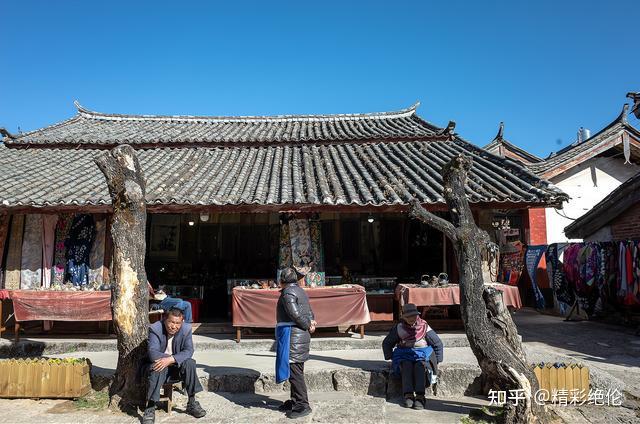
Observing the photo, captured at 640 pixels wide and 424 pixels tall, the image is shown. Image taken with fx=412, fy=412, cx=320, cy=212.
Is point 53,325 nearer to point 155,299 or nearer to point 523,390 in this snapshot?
point 155,299

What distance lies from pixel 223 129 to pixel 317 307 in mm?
8846

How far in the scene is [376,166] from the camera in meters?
10.3

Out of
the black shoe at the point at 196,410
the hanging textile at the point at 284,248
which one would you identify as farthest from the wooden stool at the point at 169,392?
the hanging textile at the point at 284,248

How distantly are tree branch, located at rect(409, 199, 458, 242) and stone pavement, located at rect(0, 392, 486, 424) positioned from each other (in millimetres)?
2158

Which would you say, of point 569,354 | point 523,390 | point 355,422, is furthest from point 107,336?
point 569,354

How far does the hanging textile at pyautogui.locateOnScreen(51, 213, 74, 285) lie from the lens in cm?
862

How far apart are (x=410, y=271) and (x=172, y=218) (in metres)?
7.16

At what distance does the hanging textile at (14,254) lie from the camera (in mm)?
8555

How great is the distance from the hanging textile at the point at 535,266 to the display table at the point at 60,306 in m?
11.5

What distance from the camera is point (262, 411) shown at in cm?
513

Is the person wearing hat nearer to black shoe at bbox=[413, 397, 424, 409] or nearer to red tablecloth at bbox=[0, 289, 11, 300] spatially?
black shoe at bbox=[413, 397, 424, 409]

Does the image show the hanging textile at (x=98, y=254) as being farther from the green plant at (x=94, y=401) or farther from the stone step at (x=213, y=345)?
the green plant at (x=94, y=401)

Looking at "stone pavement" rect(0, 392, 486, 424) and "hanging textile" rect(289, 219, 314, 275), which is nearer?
"stone pavement" rect(0, 392, 486, 424)

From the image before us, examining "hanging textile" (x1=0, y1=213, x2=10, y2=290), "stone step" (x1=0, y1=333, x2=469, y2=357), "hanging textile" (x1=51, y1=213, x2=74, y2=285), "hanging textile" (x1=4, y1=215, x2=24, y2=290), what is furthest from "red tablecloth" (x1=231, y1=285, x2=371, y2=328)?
"hanging textile" (x1=0, y1=213, x2=10, y2=290)
